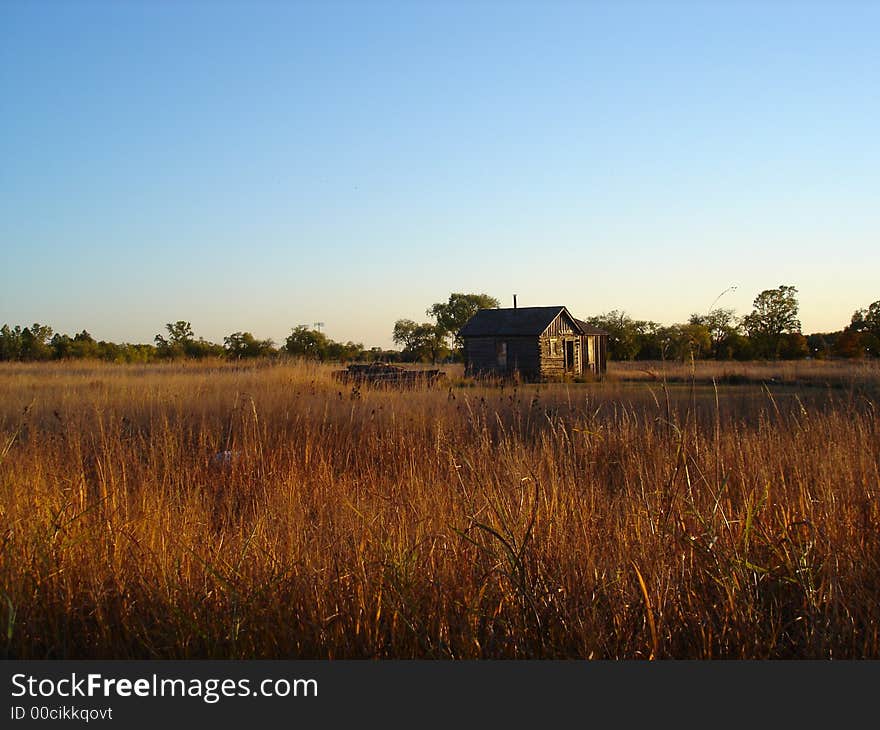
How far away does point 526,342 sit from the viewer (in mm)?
36000

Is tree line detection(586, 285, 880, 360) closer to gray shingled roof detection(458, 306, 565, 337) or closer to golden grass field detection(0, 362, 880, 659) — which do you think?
gray shingled roof detection(458, 306, 565, 337)

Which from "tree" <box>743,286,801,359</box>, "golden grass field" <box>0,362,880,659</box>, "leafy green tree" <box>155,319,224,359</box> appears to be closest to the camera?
"golden grass field" <box>0,362,880,659</box>

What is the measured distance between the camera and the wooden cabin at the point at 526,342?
117ft

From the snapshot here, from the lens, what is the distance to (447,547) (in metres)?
3.52

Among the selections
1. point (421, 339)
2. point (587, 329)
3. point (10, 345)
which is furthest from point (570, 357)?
point (421, 339)

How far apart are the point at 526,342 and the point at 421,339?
169 ft

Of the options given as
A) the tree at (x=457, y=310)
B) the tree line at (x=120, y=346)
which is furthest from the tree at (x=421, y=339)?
the tree line at (x=120, y=346)

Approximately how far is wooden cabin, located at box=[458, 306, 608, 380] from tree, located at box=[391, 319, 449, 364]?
37087 millimetres

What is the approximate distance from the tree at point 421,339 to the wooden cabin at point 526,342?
37.1m

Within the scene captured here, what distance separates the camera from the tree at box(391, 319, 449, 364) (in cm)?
7769

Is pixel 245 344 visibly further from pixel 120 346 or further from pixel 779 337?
pixel 779 337

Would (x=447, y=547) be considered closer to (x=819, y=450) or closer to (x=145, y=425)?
(x=819, y=450)

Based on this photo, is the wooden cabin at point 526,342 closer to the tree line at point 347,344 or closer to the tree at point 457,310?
the tree line at point 347,344

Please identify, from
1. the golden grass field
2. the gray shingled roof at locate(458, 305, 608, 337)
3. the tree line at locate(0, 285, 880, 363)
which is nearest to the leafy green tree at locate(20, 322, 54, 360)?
the tree line at locate(0, 285, 880, 363)
